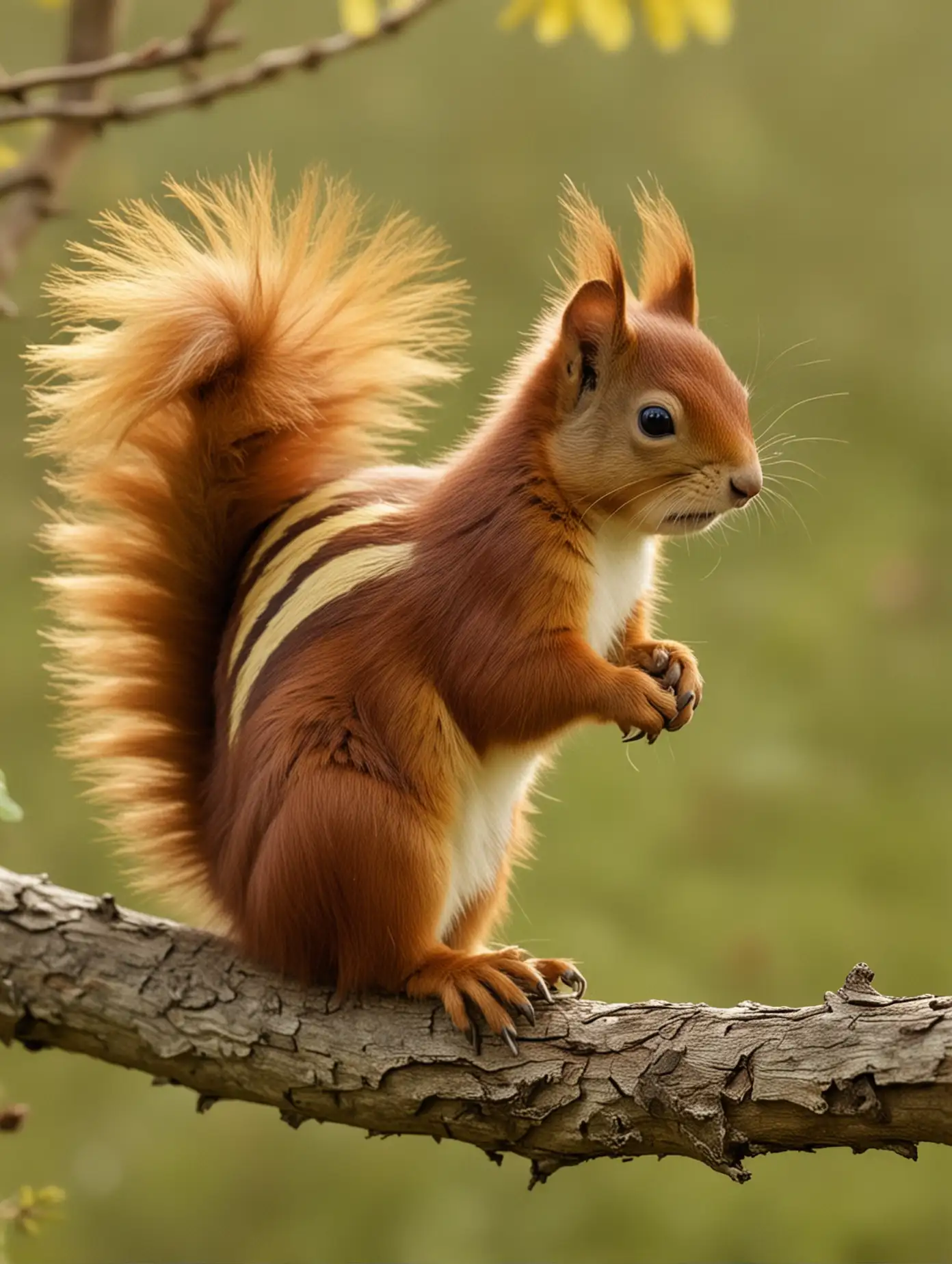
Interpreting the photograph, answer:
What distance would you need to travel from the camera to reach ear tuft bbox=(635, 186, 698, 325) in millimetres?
1444

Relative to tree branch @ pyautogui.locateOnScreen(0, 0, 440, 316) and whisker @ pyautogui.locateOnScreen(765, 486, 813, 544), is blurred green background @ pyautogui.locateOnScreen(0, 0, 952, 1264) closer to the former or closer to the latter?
whisker @ pyautogui.locateOnScreen(765, 486, 813, 544)

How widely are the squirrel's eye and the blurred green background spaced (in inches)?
40.2

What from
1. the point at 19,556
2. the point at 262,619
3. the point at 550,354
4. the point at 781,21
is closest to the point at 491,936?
the point at 262,619

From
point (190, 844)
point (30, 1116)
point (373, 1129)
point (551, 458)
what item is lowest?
point (30, 1116)

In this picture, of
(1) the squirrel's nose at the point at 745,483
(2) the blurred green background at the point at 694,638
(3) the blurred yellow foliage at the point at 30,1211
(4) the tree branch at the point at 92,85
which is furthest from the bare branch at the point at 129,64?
(2) the blurred green background at the point at 694,638

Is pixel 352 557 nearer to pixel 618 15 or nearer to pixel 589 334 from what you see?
pixel 589 334

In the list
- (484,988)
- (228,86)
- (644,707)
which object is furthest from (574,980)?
(228,86)

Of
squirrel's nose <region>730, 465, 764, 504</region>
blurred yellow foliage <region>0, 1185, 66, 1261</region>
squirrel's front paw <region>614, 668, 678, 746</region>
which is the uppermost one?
squirrel's nose <region>730, 465, 764, 504</region>

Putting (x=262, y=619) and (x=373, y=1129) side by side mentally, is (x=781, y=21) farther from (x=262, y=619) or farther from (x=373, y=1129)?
(x=373, y=1129)

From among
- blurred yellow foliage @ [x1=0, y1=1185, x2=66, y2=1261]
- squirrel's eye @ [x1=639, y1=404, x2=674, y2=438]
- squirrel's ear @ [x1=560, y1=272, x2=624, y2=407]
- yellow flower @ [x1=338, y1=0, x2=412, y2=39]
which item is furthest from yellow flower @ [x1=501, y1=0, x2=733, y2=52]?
blurred yellow foliage @ [x1=0, y1=1185, x2=66, y2=1261]

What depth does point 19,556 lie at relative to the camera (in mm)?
3332

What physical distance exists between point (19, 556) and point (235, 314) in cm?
208

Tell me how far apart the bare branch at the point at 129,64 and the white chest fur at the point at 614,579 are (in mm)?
502

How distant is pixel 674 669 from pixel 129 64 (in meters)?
0.67
